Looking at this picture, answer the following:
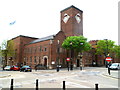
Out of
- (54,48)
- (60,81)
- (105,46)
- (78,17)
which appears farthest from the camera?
(105,46)

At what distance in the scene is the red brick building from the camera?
37.6 meters

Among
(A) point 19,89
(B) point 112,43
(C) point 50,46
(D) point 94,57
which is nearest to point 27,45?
(C) point 50,46

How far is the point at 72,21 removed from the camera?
45.9 m

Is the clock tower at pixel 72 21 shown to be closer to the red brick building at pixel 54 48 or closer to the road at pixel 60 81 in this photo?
the red brick building at pixel 54 48

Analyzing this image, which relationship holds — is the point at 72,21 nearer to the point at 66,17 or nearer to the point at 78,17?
the point at 66,17

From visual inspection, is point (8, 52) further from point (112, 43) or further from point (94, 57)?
point (112, 43)

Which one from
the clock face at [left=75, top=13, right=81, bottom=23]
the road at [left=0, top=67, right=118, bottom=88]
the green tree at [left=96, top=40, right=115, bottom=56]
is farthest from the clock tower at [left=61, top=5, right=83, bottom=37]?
the road at [left=0, top=67, right=118, bottom=88]

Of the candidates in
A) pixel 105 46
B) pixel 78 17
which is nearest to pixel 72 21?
pixel 78 17

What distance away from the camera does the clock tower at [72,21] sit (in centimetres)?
4594

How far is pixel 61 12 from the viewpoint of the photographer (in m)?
51.9

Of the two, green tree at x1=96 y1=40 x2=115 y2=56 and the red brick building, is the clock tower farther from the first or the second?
green tree at x1=96 y1=40 x2=115 y2=56

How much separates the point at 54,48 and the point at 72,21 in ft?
47.2

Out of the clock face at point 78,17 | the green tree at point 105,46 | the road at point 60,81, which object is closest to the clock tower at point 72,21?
the clock face at point 78,17

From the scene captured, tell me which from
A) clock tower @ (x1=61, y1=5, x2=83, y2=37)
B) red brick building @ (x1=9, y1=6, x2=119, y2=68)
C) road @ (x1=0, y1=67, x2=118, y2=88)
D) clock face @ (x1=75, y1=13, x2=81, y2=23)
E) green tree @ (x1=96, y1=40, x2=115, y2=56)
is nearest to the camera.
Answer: road @ (x1=0, y1=67, x2=118, y2=88)
